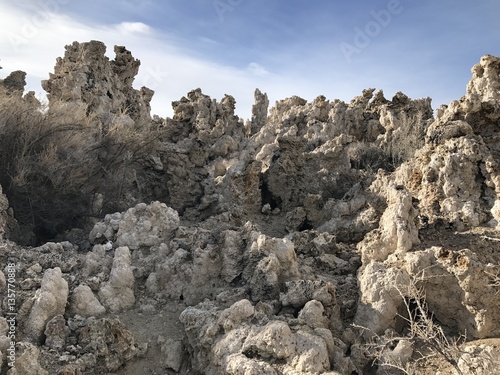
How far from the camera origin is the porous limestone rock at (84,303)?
487 cm

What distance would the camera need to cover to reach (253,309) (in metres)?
4.30

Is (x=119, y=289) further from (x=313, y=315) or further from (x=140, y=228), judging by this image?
(x=313, y=315)

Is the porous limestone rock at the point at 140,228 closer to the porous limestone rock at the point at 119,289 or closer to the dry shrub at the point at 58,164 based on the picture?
the porous limestone rock at the point at 119,289

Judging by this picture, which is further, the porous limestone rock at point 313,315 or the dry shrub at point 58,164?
the dry shrub at point 58,164

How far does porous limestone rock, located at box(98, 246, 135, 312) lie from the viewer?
5.14 metres

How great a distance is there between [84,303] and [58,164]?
3.56 meters

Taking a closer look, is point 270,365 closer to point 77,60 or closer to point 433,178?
point 433,178

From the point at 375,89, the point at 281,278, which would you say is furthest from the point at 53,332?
the point at 375,89

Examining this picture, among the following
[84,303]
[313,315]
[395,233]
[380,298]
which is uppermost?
[395,233]

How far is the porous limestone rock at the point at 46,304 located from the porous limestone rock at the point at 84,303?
12cm

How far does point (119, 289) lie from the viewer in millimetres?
5293

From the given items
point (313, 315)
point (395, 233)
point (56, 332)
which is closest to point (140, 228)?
point (56, 332)

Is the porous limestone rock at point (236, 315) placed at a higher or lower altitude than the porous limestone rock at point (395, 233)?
lower

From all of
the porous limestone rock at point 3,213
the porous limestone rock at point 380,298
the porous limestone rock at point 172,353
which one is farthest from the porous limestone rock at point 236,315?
the porous limestone rock at point 3,213
